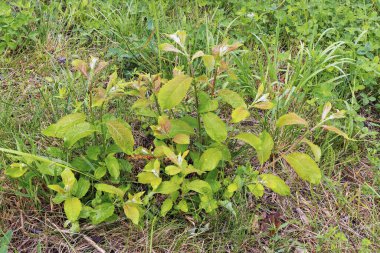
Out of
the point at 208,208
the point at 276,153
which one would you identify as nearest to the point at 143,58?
the point at 276,153

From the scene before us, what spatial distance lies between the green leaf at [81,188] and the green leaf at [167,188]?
0.30 metres

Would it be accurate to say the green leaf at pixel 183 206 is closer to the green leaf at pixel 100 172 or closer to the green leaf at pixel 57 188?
the green leaf at pixel 100 172

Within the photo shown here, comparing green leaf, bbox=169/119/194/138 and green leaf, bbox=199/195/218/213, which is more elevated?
green leaf, bbox=169/119/194/138

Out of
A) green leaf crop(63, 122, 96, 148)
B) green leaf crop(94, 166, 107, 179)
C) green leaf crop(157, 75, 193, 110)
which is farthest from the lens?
green leaf crop(94, 166, 107, 179)

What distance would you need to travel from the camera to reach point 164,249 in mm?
1905

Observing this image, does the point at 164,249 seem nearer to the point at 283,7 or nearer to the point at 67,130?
the point at 67,130

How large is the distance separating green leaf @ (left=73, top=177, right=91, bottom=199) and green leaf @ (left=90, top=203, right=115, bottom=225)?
85 millimetres

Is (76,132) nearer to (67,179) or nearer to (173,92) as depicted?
(67,179)

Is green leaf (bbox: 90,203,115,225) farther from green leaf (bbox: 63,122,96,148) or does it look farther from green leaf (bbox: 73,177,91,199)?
green leaf (bbox: 63,122,96,148)

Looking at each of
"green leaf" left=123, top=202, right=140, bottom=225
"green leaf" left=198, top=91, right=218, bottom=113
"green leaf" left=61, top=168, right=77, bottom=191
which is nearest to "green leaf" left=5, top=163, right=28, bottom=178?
"green leaf" left=61, top=168, right=77, bottom=191

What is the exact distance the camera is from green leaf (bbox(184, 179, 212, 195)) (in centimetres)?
Result: 188

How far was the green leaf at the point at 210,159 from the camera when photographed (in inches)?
74.6

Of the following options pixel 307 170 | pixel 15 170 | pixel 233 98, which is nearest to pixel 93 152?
pixel 15 170

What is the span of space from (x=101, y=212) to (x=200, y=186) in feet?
1.38
